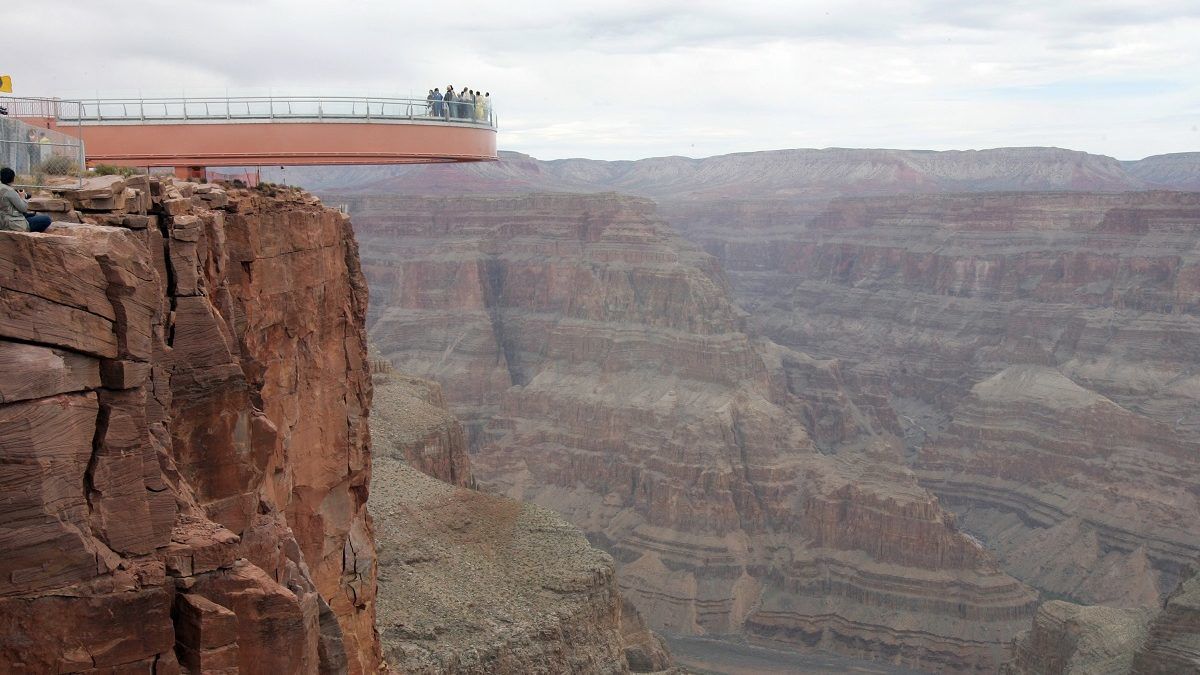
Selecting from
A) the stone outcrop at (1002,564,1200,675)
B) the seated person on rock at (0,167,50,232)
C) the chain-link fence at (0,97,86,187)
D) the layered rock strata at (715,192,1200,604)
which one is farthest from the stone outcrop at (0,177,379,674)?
the layered rock strata at (715,192,1200,604)

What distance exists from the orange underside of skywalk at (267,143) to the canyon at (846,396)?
38732 millimetres

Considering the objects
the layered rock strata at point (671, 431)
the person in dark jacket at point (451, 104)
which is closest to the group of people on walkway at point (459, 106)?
the person in dark jacket at point (451, 104)

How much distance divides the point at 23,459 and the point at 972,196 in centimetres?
14491

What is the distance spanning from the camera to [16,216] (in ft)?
36.3

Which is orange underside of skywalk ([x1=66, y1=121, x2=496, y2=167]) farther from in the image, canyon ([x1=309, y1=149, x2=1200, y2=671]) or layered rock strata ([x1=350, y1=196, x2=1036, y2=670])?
layered rock strata ([x1=350, y1=196, x2=1036, y2=670])

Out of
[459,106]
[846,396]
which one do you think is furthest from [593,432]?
[459,106]

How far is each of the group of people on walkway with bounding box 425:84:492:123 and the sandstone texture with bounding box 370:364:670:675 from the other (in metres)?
14.3

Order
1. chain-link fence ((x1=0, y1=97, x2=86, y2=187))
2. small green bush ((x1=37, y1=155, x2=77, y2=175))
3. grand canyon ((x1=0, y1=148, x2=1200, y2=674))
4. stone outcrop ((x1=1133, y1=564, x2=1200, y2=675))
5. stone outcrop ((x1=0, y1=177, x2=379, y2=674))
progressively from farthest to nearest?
stone outcrop ((x1=1133, y1=564, x2=1200, y2=675)) < small green bush ((x1=37, y1=155, x2=77, y2=175)) < chain-link fence ((x1=0, y1=97, x2=86, y2=187)) < grand canyon ((x1=0, y1=148, x2=1200, y2=674)) < stone outcrop ((x1=0, y1=177, x2=379, y2=674))

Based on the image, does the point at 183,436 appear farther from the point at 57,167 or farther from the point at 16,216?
the point at 57,167

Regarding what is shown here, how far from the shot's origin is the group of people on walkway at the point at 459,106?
29.9m

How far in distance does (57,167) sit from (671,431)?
8308 centimetres

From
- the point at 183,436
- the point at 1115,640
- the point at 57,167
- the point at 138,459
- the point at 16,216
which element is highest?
the point at 57,167

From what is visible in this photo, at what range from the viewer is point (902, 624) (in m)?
77.4

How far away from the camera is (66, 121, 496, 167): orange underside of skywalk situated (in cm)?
2588
